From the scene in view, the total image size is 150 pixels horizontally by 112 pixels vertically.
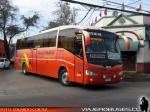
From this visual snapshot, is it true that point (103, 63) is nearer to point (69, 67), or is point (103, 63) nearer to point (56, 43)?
point (69, 67)

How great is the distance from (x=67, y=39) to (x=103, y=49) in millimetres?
2440

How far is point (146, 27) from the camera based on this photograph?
3678 cm

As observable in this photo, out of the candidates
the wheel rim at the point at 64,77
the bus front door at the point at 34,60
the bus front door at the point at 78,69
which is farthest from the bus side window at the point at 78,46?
the bus front door at the point at 34,60

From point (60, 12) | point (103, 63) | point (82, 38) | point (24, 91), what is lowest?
point (24, 91)

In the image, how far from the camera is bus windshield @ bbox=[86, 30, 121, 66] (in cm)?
1812

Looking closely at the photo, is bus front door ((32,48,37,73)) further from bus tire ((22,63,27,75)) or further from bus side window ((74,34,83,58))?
bus side window ((74,34,83,58))

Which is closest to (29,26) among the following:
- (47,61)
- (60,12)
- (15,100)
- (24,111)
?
(60,12)

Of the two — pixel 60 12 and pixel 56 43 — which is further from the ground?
pixel 60 12

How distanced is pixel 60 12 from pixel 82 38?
117 ft

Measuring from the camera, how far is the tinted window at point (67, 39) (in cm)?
1939

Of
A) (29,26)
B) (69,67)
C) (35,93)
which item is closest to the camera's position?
(35,93)

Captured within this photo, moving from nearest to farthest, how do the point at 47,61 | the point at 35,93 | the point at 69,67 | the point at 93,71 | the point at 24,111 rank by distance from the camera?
the point at 24,111
the point at 35,93
the point at 93,71
the point at 69,67
the point at 47,61

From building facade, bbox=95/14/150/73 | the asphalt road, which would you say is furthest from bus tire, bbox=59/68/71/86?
building facade, bbox=95/14/150/73

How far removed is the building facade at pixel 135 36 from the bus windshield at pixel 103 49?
56.0 ft
